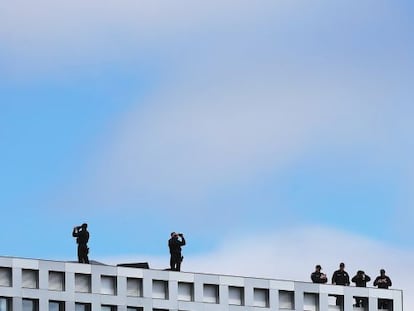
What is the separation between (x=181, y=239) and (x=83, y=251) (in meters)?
6.47

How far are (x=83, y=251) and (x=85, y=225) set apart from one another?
4950mm

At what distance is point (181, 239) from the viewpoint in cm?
19712

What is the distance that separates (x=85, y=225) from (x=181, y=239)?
6610mm

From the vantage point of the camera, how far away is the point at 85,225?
194250mm

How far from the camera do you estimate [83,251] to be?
19888 cm
